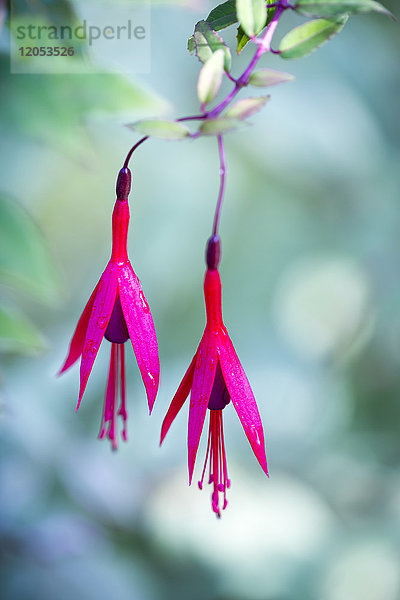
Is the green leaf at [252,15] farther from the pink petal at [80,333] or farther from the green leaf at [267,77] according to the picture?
the pink petal at [80,333]

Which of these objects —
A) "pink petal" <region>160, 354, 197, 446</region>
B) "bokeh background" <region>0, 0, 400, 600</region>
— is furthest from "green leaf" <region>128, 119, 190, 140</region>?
"bokeh background" <region>0, 0, 400, 600</region>

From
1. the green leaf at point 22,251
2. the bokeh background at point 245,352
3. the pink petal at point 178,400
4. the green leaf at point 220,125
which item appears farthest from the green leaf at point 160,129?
the bokeh background at point 245,352

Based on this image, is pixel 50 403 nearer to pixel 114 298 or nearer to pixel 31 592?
pixel 31 592

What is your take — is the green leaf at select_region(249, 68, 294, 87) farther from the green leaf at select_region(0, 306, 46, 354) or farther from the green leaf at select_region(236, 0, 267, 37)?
the green leaf at select_region(0, 306, 46, 354)

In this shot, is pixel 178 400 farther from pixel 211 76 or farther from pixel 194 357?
pixel 211 76

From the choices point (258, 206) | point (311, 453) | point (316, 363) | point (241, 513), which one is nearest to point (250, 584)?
point (241, 513)

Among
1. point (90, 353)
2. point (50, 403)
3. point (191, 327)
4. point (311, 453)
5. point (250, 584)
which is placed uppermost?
point (90, 353)

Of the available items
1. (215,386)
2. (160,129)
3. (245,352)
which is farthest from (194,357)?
(245,352)
